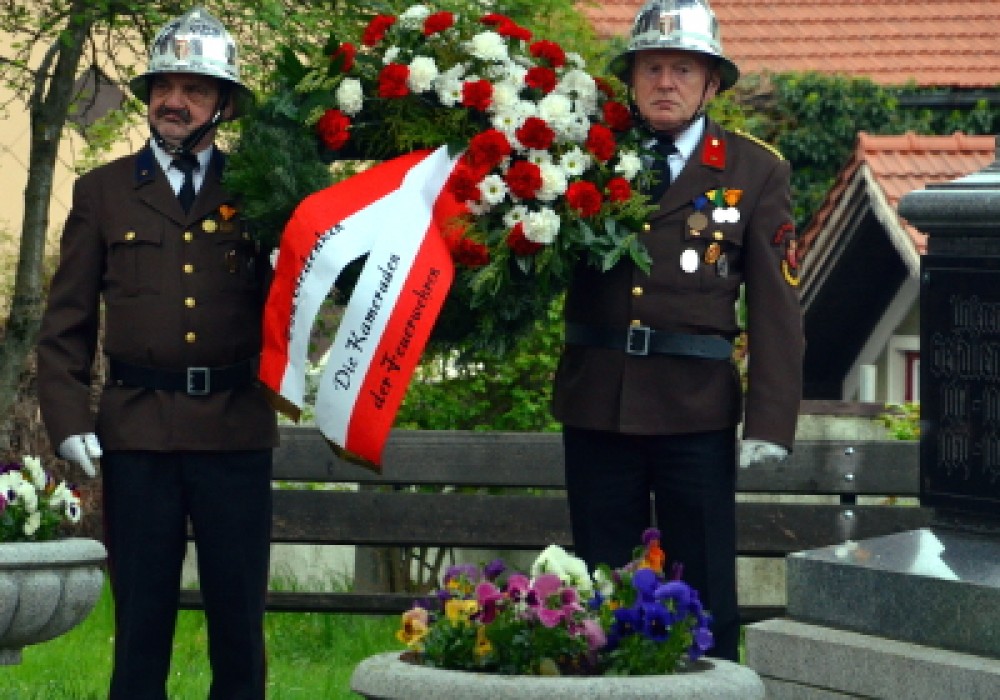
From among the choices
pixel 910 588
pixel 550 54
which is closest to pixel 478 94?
pixel 550 54

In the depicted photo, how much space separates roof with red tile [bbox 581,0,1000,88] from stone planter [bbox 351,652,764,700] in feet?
48.0

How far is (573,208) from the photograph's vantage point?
597 centimetres

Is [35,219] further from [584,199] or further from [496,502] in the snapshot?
[584,199]

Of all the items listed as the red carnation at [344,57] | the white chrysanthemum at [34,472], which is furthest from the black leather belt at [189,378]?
the white chrysanthemum at [34,472]

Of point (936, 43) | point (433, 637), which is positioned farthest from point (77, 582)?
point (936, 43)

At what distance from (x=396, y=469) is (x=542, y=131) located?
100 inches

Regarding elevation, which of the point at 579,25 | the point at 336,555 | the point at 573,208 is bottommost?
the point at 336,555

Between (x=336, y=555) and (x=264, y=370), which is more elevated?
(x=264, y=370)

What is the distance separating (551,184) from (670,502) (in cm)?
91

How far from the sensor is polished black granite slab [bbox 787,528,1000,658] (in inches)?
227

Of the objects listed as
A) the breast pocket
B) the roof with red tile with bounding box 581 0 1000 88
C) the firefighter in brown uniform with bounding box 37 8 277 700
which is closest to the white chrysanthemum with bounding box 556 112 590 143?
the firefighter in brown uniform with bounding box 37 8 277 700

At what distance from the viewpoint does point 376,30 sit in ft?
20.7

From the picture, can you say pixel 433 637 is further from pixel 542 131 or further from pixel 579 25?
pixel 579 25

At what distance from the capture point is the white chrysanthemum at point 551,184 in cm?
595
